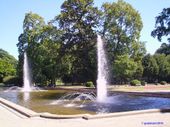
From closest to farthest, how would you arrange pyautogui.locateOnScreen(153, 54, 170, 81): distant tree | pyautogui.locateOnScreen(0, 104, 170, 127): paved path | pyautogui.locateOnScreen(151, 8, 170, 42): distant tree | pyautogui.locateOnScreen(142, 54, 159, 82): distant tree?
pyautogui.locateOnScreen(0, 104, 170, 127): paved path → pyautogui.locateOnScreen(151, 8, 170, 42): distant tree → pyautogui.locateOnScreen(142, 54, 159, 82): distant tree → pyautogui.locateOnScreen(153, 54, 170, 81): distant tree

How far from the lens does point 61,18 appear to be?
47.8 m

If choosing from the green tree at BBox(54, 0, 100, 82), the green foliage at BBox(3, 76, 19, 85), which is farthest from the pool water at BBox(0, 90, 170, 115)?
the green foliage at BBox(3, 76, 19, 85)

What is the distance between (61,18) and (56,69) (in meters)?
9.00

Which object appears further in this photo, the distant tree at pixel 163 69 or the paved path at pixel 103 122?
the distant tree at pixel 163 69

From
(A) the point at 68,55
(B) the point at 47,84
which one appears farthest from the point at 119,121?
(B) the point at 47,84

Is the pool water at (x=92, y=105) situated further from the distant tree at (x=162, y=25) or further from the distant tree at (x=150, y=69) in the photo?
the distant tree at (x=150, y=69)

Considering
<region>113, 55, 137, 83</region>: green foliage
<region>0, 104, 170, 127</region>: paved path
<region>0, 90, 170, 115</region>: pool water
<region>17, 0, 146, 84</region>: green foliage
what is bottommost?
<region>0, 104, 170, 127</region>: paved path

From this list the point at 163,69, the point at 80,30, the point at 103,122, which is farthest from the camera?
the point at 163,69

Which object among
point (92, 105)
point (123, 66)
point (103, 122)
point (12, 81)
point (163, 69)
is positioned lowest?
point (103, 122)

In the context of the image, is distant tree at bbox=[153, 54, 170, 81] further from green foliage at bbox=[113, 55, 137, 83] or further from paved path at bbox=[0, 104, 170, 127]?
paved path at bbox=[0, 104, 170, 127]

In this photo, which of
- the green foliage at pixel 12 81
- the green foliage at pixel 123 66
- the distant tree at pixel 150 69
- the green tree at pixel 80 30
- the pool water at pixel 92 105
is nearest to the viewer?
the pool water at pixel 92 105

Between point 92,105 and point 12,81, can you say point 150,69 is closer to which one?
point 12,81

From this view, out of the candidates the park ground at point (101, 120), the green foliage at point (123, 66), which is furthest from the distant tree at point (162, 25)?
the park ground at point (101, 120)

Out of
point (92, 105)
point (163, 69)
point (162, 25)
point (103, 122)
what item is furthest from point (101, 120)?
point (163, 69)
